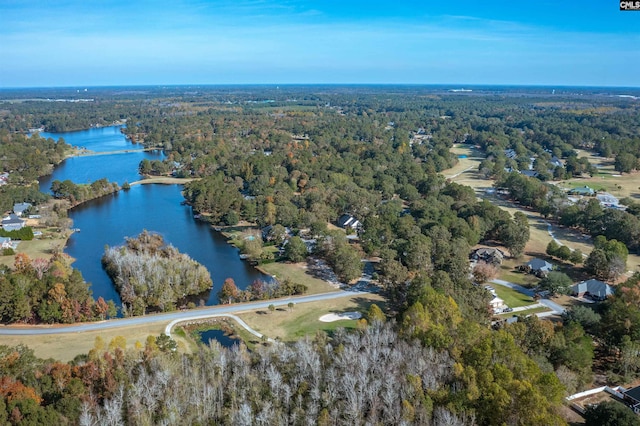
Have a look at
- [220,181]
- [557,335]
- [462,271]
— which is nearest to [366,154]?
[220,181]

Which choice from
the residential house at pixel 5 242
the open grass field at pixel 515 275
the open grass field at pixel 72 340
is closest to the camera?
the open grass field at pixel 72 340

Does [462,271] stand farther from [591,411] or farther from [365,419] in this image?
[365,419]

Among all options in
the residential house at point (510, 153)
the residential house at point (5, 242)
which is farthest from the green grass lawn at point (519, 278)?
the residential house at point (510, 153)

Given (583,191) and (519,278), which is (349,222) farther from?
(583,191)

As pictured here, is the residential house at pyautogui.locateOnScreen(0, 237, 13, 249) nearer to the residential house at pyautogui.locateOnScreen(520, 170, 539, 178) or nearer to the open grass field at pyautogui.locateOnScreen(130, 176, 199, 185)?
the open grass field at pyautogui.locateOnScreen(130, 176, 199, 185)

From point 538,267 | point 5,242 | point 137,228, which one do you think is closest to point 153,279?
point 137,228

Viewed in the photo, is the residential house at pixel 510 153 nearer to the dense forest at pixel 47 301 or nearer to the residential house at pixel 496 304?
the residential house at pixel 496 304
